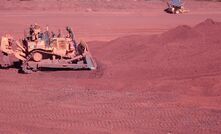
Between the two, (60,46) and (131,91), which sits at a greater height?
(60,46)

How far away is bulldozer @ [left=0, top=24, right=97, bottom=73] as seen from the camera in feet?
56.9

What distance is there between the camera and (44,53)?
1758 cm

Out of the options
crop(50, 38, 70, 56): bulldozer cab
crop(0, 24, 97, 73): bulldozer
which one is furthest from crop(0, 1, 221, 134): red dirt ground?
crop(50, 38, 70, 56): bulldozer cab

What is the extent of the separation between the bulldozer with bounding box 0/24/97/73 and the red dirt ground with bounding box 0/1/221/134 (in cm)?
31

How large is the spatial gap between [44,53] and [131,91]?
3.66 metres

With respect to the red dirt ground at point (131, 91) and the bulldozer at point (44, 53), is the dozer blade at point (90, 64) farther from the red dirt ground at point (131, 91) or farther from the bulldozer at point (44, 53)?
the red dirt ground at point (131, 91)

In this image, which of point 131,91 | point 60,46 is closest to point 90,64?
point 60,46

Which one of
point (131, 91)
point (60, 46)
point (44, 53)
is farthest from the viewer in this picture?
point (60, 46)

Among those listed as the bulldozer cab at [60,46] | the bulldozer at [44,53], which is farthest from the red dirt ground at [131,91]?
the bulldozer cab at [60,46]

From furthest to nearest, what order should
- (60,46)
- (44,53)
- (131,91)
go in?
(60,46) → (44,53) → (131,91)

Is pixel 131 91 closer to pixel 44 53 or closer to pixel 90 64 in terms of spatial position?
pixel 90 64

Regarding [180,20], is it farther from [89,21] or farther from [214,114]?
[214,114]

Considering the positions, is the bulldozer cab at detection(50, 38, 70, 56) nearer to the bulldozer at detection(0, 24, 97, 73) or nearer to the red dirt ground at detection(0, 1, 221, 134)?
the bulldozer at detection(0, 24, 97, 73)

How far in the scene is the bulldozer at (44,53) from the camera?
17328 mm
